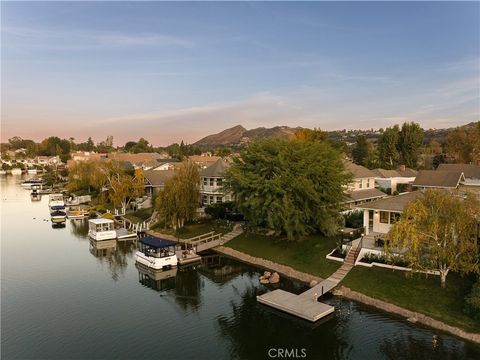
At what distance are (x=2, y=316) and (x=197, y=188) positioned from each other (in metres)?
25.8

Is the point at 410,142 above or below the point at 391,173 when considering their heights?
above

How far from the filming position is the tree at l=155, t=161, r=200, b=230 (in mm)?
45500

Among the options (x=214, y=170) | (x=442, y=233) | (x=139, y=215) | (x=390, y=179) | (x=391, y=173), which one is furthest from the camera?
(x=391, y=173)

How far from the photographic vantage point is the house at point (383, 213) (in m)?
34.3

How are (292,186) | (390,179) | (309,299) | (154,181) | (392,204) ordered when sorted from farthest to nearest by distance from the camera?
(154,181) < (390,179) < (292,186) < (392,204) < (309,299)

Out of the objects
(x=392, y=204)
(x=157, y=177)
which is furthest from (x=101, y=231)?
(x=392, y=204)

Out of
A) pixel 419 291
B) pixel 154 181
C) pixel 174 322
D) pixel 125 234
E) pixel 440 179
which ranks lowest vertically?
pixel 174 322

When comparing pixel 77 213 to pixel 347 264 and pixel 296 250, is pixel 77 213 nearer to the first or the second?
pixel 296 250

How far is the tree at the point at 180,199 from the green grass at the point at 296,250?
768 centimetres

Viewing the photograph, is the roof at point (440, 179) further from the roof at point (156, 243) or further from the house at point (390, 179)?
the roof at point (156, 243)

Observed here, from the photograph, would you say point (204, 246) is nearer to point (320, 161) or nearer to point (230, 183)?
point (230, 183)

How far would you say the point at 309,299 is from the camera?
2636cm

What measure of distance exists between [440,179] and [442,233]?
91.2ft

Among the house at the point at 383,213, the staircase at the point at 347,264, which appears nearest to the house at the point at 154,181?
the house at the point at 383,213
